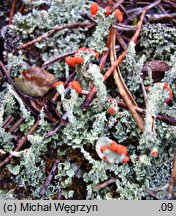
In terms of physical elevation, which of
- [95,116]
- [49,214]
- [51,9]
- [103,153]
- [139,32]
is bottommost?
[49,214]

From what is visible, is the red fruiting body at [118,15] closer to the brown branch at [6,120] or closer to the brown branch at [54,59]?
the brown branch at [54,59]

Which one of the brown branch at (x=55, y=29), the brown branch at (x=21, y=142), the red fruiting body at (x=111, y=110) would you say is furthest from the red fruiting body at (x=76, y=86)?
the brown branch at (x=55, y=29)

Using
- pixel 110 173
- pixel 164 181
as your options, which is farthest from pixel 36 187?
pixel 164 181

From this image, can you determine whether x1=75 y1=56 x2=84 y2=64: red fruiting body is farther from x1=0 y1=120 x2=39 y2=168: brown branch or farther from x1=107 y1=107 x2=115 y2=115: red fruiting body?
x1=0 y1=120 x2=39 y2=168: brown branch

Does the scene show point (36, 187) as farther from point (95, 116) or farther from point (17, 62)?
point (17, 62)

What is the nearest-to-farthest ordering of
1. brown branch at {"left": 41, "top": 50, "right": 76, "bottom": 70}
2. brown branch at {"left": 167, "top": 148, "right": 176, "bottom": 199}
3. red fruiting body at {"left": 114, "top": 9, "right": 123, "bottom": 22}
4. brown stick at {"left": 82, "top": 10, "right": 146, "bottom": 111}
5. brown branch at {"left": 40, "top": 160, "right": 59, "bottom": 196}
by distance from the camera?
brown branch at {"left": 167, "top": 148, "right": 176, "bottom": 199}, brown branch at {"left": 40, "top": 160, "right": 59, "bottom": 196}, brown stick at {"left": 82, "top": 10, "right": 146, "bottom": 111}, red fruiting body at {"left": 114, "top": 9, "right": 123, "bottom": 22}, brown branch at {"left": 41, "top": 50, "right": 76, "bottom": 70}

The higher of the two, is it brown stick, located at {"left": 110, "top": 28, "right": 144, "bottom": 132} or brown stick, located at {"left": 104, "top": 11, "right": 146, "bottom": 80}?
brown stick, located at {"left": 104, "top": 11, "right": 146, "bottom": 80}

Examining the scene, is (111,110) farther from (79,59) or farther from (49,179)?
(49,179)

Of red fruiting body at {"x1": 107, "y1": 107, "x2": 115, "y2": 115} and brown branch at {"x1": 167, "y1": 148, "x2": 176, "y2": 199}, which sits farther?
red fruiting body at {"x1": 107, "y1": 107, "x2": 115, "y2": 115}

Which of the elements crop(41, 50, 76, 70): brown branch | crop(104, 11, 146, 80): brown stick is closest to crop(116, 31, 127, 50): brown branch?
crop(104, 11, 146, 80): brown stick
